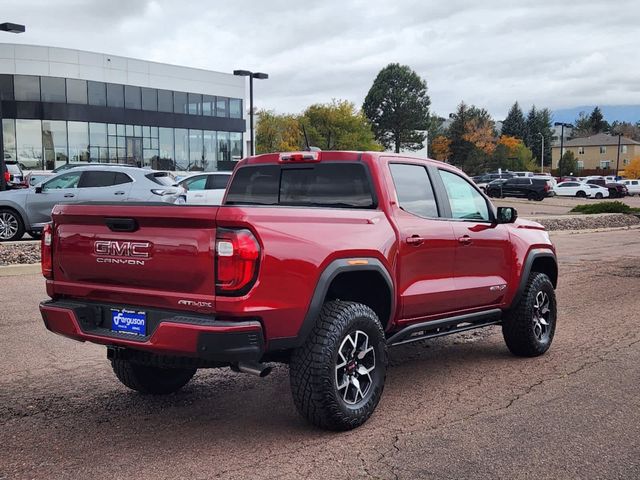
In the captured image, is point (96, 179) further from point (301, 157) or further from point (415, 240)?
point (415, 240)

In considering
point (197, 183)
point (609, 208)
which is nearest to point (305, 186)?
point (197, 183)

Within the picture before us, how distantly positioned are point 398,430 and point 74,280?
2.41 metres

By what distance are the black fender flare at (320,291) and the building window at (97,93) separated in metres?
51.2

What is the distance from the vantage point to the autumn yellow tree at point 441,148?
4269 inches

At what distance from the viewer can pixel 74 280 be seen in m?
4.69

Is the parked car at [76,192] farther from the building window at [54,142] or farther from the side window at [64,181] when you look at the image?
the building window at [54,142]

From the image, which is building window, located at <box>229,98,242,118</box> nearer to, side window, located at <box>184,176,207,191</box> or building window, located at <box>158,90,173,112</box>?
building window, located at <box>158,90,173,112</box>

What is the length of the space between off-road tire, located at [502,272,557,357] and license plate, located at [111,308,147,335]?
3.73 m

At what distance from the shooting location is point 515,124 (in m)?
136

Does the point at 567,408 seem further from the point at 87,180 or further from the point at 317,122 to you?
the point at 317,122

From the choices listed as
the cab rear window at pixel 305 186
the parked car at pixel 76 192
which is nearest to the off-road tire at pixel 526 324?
the cab rear window at pixel 305 186

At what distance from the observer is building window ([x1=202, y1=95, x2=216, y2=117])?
59.8m

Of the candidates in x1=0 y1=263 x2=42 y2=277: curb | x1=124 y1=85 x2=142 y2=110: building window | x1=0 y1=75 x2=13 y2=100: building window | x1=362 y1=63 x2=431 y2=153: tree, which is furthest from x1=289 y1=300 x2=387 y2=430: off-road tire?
x1=362 y1=63 x2=431 y2=153: tree

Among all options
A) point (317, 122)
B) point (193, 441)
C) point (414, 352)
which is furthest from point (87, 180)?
point (317, 122)
